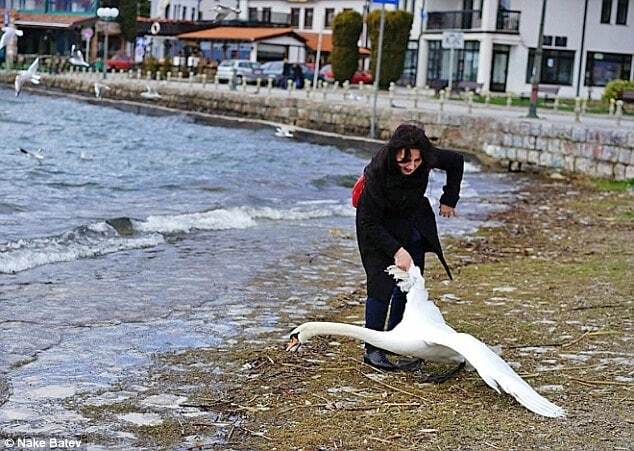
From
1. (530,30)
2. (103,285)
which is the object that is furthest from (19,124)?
(103,285)

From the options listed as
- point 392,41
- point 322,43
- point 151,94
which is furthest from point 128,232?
point 322,43

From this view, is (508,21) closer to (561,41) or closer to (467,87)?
(561,41)

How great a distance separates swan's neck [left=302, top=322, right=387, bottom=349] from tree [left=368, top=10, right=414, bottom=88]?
42.1 m

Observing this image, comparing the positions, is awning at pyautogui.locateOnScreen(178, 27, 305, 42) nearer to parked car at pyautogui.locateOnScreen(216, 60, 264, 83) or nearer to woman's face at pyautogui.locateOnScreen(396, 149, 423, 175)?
parked car at pyautogui.locateOnScreen(216, 60, 264, 83)

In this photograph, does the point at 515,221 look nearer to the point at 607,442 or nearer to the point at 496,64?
the point at 607,442

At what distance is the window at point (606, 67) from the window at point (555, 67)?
0.91 m

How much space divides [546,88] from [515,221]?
33.7 metres

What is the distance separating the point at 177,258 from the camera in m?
11.9

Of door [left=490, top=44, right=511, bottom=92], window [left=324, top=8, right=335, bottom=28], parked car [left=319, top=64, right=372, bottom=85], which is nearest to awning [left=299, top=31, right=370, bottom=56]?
window [left=324, top=8, right=335, bottom=28]

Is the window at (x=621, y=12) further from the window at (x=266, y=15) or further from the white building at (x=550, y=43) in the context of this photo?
the window at (x=266, y=15)

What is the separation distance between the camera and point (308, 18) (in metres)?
74.2

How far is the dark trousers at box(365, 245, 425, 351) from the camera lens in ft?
22.1

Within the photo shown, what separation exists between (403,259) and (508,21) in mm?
49166

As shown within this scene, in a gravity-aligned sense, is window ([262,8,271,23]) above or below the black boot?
above
